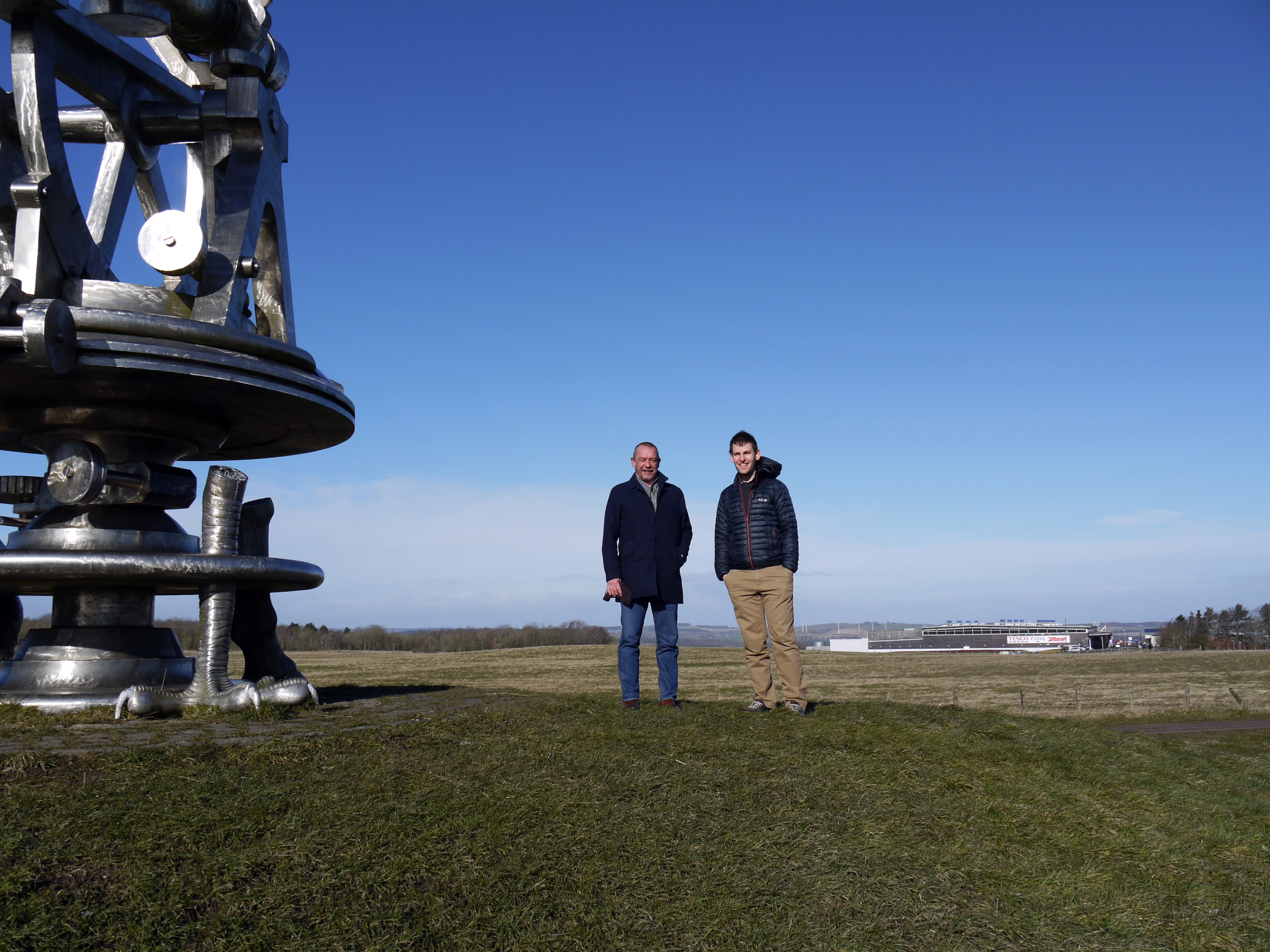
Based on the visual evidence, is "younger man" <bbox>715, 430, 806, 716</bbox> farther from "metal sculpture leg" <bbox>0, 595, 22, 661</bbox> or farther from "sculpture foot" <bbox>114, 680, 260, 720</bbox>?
"metal sculpture leg" <bbox>0, 595, 22, 661</bbox>

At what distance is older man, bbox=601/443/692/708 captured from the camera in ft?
29.7

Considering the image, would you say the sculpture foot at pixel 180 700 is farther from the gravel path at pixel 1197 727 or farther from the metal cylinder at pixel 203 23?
the gravel path at pixel 1197 727

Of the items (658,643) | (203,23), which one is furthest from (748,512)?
(203,23)

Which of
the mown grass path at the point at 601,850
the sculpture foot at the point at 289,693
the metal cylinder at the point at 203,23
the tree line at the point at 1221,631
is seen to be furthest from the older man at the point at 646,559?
the tree line at the point at 1221,631

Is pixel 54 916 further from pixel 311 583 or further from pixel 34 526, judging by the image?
pixel 34 526

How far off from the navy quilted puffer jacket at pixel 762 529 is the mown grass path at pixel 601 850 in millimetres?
2386

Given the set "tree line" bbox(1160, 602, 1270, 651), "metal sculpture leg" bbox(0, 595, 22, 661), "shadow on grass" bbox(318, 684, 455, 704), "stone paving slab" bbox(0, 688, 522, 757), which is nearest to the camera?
"stone paving slab" bbox(0, 688, 522, 757)

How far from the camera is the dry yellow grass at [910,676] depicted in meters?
42.2

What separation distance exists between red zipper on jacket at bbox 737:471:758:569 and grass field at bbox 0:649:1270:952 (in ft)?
6.80

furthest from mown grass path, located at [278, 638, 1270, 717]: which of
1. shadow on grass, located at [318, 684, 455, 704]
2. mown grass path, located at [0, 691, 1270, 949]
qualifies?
mown grass path, located at [0, 691, 1270, 949]

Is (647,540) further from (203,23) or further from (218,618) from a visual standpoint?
(203,23)

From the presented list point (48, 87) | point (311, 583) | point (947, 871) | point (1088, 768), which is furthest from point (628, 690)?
point (48, 87)

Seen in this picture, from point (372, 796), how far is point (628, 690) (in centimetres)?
434

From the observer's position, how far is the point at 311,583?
9.48 meters
